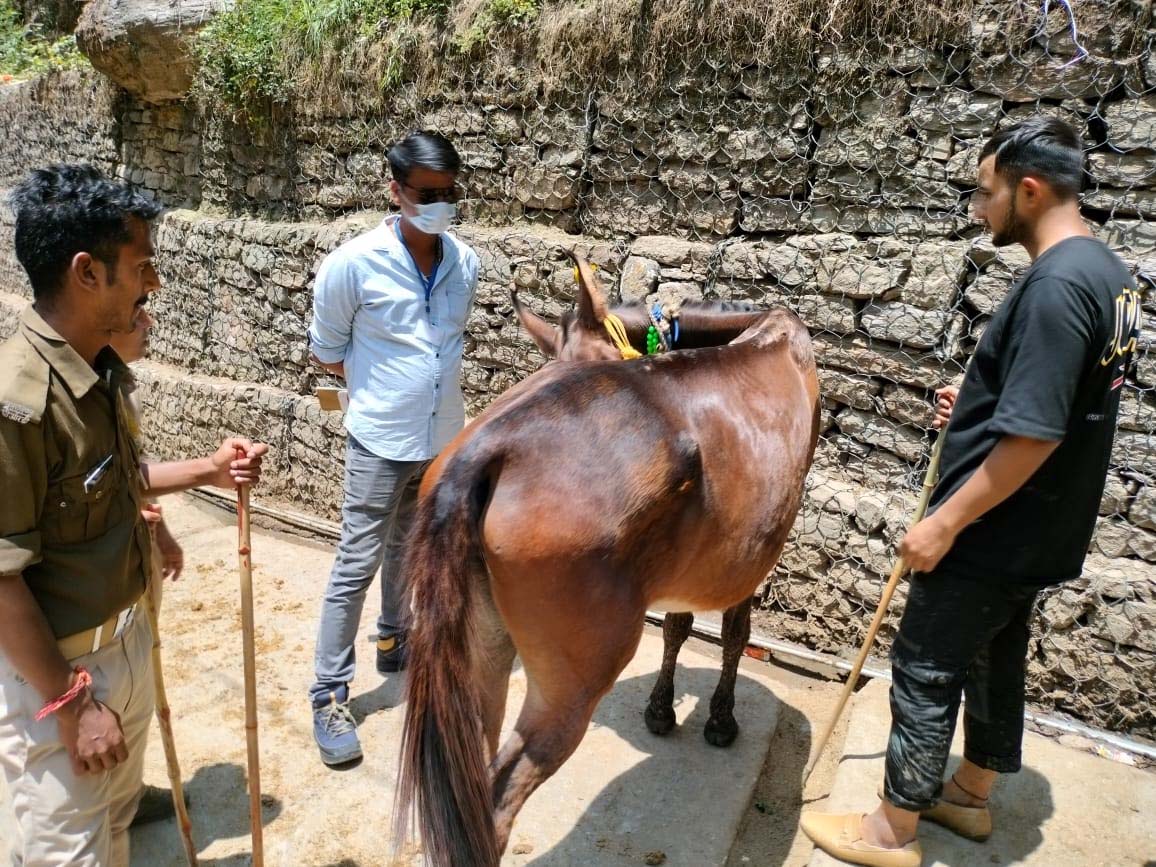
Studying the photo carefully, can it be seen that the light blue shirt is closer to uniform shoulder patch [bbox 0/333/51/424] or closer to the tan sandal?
uniform shoulder patch [bbox 0/333/51/424]

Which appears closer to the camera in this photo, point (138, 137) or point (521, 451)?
point (521, 451)

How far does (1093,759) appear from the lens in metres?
3.04

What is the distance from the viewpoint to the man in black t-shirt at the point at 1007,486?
1882 millimetres

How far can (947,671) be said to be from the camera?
2.27 metres

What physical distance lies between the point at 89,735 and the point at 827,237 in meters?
3.44

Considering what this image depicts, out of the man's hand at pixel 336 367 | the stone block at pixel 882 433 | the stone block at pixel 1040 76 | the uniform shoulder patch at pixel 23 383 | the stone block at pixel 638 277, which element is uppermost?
the stone block at pixel 1040 76

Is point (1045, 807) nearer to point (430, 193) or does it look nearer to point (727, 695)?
point (727, 695)

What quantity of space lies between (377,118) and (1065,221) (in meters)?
4.43

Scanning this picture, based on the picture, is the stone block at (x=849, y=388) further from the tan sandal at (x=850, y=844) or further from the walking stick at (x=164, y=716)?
the walking stick at (x=164, y=716)

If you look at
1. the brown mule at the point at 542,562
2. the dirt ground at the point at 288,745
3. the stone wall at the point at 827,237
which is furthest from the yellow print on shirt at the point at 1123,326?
the dirt ground at the point at 288,745

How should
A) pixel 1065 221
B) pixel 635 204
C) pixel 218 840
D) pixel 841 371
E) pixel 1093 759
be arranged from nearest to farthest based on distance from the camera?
pixel 1065 221
pixel 218 840
pixel 1093 759
pixel 841 371
pixel 635 204

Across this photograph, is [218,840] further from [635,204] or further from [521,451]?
[635,204]

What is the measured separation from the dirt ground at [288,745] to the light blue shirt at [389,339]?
3.99ft

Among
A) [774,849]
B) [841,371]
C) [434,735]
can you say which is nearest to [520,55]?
[841,371]
